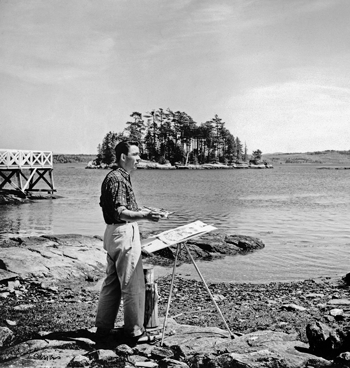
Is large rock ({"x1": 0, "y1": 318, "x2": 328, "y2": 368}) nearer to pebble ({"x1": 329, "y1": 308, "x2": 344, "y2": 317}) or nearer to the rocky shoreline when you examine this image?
the rocky shoreline

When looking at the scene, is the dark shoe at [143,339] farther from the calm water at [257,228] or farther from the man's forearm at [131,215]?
the calm water at [257,228]

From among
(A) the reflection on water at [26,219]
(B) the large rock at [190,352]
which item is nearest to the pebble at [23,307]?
(B) the large rock at [190,352]

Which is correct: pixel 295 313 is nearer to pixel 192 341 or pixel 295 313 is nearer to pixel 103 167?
pixel 192 341

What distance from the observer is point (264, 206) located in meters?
34.3

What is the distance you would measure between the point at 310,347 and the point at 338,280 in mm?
6412

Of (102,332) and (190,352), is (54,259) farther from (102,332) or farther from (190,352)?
(190,352)

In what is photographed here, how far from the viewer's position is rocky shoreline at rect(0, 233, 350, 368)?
492 cm

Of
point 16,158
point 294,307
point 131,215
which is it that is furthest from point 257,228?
point 16,158

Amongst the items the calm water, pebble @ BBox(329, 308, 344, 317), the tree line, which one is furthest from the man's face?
the tree line

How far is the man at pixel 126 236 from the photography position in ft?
18.2

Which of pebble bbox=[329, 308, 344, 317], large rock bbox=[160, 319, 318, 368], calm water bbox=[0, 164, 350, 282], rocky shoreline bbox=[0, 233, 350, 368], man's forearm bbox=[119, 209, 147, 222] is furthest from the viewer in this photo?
calm water bbox=[0, 164, 350, 282]

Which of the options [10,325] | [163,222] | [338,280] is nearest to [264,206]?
[163,222]

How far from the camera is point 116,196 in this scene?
219 inches

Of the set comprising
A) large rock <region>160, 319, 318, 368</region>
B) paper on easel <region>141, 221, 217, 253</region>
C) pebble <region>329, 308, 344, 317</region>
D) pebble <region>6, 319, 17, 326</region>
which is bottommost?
pebble <region>6, 319, 17, 326</region>
